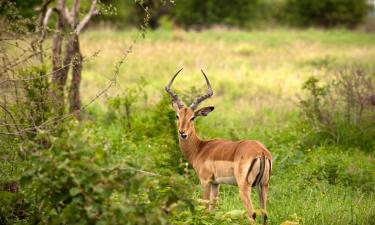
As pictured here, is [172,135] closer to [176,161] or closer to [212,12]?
[176,161]

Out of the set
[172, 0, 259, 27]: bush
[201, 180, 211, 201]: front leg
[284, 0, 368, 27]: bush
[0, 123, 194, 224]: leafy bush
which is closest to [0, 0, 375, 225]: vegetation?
[0, 123, 194, 224]: leafy bush

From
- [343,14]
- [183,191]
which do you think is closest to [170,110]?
[183,191]

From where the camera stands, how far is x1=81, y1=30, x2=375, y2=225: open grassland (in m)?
7.32

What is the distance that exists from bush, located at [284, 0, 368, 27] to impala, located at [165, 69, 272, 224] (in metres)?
31.8

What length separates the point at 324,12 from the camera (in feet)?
127

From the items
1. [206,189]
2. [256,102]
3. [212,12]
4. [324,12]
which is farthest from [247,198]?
[324,12]

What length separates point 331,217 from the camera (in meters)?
6.42

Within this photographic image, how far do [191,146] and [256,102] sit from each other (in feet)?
18.6

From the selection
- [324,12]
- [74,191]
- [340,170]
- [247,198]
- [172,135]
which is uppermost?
[324,12]

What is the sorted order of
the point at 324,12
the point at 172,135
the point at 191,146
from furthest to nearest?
the point at 324,12, the point at 172,135, the point at 191,146

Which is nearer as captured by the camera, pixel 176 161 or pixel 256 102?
A: pixel 176 161

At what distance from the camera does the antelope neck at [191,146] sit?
7.69m

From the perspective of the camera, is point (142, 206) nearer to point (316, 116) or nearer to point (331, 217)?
point (331, 217)

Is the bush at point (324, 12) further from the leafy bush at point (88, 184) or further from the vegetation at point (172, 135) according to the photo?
the leafy bush at point (88, 184)
